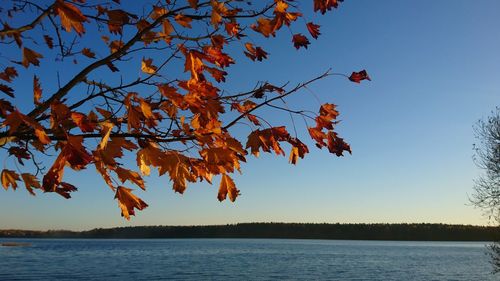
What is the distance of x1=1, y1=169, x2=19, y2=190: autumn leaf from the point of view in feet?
9.40

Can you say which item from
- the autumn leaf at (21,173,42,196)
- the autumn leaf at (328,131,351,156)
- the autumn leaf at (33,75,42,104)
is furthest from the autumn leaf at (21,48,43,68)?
the autumn leaf at (328,131,351,156)

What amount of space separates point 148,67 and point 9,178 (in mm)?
1045

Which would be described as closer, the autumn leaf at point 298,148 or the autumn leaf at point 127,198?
the autumn leaf at point 127,198

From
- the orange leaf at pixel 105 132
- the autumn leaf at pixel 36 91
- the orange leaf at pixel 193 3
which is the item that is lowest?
the orange leaf at pixel 105 132

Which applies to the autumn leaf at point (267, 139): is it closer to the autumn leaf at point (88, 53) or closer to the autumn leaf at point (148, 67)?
the autumn leaf at point (148, 67)

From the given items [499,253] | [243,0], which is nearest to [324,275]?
[499,253]

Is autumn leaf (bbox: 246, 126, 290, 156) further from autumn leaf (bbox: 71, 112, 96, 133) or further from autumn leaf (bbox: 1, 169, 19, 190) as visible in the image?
autumn leaf (bbox: 1, 169, 19, 190)

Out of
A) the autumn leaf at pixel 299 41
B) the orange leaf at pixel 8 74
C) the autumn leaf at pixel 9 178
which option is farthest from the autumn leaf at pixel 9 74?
the autumn leaf at pixel 299 41

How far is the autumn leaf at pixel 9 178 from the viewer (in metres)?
2.87

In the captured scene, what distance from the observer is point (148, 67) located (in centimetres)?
312

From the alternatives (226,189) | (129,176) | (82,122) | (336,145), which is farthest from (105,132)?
(336,145)

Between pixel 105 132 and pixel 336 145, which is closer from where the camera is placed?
pixel 105 132

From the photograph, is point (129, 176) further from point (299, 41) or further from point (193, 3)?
point (299, 41)

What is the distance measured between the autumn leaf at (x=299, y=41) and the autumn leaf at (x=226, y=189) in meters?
1.08
